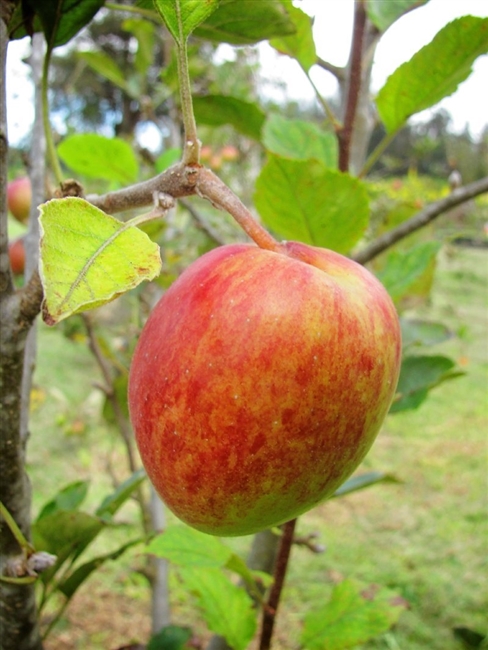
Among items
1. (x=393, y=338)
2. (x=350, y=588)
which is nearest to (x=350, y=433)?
(x=393, y=338)

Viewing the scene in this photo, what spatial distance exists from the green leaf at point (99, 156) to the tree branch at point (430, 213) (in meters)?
0.33

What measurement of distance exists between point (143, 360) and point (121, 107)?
11746 mm

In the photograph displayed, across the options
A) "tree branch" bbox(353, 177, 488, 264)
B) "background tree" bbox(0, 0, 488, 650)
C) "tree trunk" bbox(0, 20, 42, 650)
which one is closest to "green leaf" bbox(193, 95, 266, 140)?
"background tree" bbox(0, 0, 488, 650)

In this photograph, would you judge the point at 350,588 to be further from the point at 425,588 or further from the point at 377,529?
the point at 377,529

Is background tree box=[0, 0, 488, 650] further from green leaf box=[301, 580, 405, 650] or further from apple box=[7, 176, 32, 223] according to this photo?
apple box=[7, 176, 32, 223]

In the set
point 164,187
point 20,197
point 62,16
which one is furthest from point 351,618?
point 20,197

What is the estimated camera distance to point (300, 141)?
75cm

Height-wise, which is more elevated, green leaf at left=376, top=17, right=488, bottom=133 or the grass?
green leaf at left=376, top=17, right=488, bottom=133

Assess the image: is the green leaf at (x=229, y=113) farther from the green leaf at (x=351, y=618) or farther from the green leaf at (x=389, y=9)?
the green leaf at (x=351, y=618)

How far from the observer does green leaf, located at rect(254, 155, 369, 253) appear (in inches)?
20.2

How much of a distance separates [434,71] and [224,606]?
636 millimetres

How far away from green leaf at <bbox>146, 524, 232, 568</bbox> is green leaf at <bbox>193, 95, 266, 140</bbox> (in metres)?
0.49

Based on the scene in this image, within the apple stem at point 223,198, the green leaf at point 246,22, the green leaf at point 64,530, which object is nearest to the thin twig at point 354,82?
the green leaf at point 246,22

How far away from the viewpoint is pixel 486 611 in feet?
4.70
